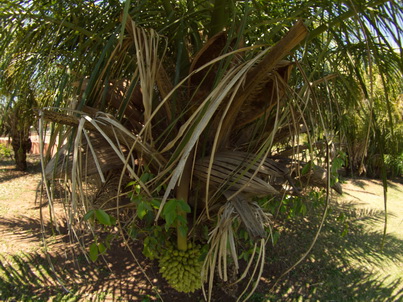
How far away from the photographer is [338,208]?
4.41 meters

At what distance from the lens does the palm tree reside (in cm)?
95

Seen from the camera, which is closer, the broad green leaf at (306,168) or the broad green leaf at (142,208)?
the broad green leaf at (142,208)

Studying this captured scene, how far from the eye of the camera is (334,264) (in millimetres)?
3102

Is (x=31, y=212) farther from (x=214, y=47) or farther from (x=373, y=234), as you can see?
(x=373, y=234)

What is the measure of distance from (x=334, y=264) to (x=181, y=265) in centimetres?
213

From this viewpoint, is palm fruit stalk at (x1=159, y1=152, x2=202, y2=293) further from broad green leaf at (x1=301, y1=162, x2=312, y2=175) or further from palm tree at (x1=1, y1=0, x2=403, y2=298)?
broad green leaf at (x1=301, y1=162, x2=312, y2=175)

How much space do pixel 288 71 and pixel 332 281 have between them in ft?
7.81

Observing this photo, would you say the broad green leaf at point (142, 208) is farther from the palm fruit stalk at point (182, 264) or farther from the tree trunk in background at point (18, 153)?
the tree trunk in background at point (18, 153)

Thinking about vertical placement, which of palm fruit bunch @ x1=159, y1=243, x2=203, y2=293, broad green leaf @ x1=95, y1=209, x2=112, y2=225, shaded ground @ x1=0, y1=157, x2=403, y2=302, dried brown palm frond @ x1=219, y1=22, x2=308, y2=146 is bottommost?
shaded ground @ x1=0, y1=157, x2=403, y2=302

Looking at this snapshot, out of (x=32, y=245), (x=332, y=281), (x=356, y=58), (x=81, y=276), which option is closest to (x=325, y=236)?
(x=332, y=281)

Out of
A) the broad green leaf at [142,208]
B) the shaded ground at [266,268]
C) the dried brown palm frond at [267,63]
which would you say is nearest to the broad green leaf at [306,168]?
the dried brown palm frond at [267,63]

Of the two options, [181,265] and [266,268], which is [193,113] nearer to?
[181,265]

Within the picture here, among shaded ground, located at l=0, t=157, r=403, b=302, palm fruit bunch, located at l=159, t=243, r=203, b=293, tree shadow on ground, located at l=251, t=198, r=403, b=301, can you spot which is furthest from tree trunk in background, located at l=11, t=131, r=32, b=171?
palm fruit bunch, located at l=159, t=243, r=203, b=293

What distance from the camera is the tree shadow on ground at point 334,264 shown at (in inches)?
100
